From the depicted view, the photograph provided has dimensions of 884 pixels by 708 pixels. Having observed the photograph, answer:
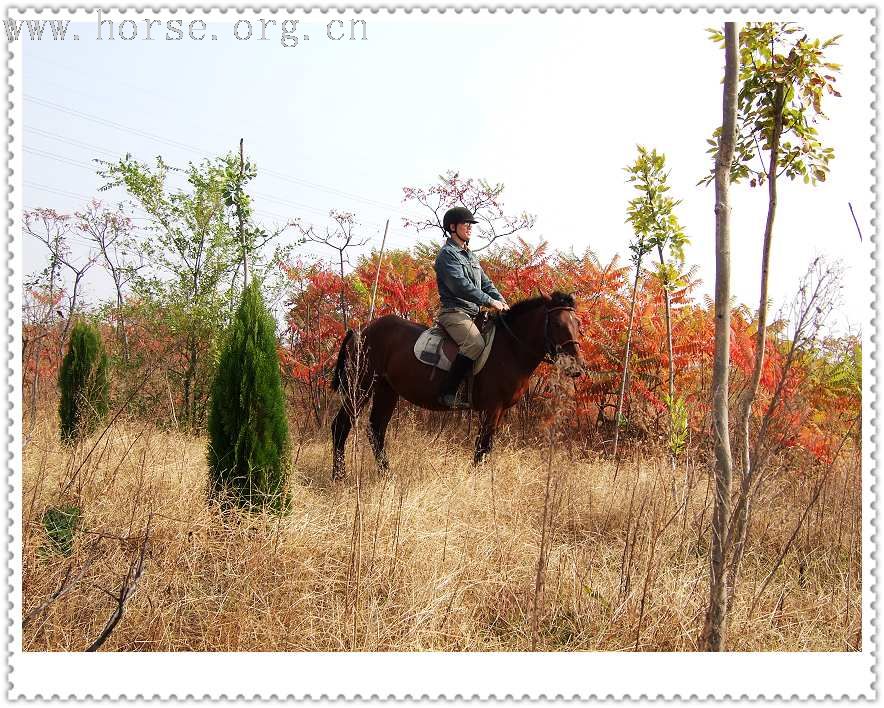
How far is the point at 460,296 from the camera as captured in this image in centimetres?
671

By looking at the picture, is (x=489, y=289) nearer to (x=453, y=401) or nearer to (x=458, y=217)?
(x=458, y=217)

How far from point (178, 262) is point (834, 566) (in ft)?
28.3

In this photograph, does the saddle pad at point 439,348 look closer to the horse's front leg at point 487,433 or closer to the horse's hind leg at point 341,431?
the horse's front leg at point 487,433

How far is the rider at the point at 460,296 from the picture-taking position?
6.56 meters

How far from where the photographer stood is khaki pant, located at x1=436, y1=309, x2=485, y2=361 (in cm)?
674

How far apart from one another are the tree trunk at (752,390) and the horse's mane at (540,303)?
2707mm

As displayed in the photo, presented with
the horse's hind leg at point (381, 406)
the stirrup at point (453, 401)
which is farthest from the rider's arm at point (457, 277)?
the horse's hind leg at point (381, 406)

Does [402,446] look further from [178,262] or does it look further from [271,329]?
[178,262]

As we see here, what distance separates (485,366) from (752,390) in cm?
373

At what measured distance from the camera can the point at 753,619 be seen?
3.67 m

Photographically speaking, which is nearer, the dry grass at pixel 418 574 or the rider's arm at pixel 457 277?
the dry grass at pixel 418 574

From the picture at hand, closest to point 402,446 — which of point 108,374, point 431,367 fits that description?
point 431,367

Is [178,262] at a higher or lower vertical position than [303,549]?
higher

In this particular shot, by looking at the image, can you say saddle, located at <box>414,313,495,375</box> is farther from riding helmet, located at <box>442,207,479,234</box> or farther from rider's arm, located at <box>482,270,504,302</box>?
riding helmet, located at <box>442,207,479,234</box>
